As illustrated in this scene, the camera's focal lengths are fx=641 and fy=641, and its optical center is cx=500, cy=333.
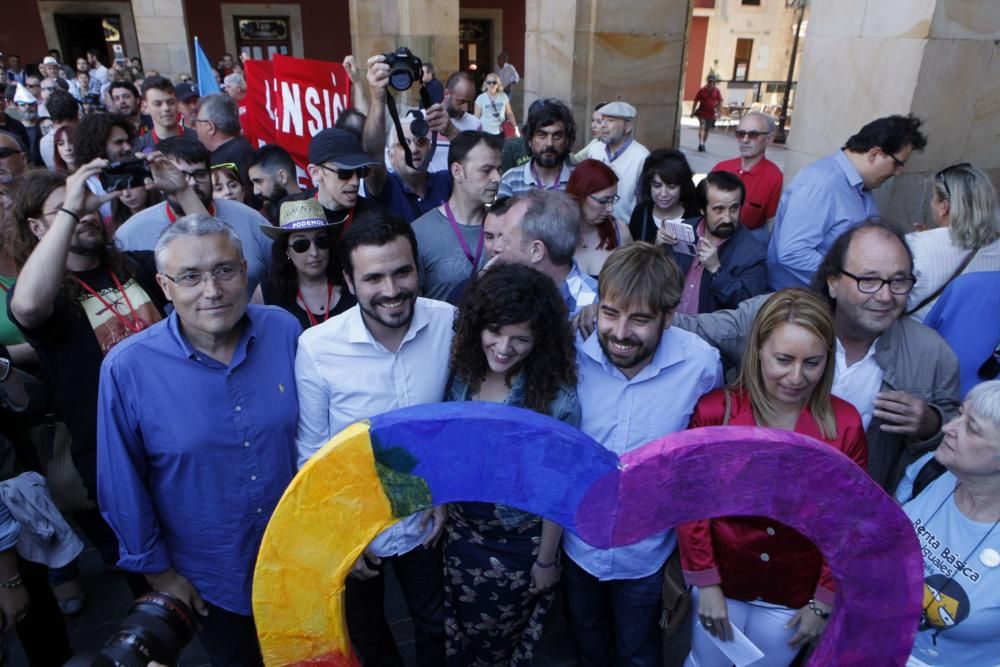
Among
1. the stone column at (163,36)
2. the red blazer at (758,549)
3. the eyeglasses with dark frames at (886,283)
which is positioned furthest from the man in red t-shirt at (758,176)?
the stone column at (163,36)

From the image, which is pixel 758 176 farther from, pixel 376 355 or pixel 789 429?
pixel 376 355

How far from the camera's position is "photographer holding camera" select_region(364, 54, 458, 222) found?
12.9 ft

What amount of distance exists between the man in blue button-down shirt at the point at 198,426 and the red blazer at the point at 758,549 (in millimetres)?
1346

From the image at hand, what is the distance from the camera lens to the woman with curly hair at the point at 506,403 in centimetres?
204

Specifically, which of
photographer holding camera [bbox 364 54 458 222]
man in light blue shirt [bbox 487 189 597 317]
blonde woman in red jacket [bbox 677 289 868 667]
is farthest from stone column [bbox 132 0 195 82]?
blonde woman in red jacket [bbox 677 289 868 667]

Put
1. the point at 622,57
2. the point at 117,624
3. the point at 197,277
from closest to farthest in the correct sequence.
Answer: the point at 197,277, the point at 117,624, the point at 622,57

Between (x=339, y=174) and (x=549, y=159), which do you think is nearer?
(x=339, y=174)

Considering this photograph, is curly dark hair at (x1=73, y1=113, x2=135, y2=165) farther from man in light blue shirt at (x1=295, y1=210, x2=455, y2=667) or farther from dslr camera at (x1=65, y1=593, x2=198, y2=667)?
dslr camera at (x1=65, y1=593, x2=198, y2=667)

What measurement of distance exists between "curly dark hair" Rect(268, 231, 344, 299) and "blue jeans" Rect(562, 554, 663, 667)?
5.14ft

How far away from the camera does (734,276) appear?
10.7 ft

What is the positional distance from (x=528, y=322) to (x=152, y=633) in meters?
1.27

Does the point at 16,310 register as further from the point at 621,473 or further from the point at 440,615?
the point at 621,473

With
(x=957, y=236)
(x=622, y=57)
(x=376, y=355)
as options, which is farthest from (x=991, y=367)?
(x=622, y=57)

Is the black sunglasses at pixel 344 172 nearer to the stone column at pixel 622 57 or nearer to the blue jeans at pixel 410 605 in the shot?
the blue jeans at pixel 410 605
